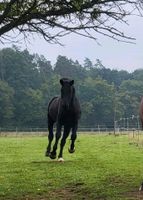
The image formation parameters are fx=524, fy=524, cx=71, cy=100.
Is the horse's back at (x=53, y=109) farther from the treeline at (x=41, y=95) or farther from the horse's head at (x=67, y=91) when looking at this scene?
the treeline at (x=41, y=95)

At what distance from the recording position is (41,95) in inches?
4316

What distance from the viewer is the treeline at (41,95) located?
10056 cm

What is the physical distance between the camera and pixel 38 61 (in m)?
141

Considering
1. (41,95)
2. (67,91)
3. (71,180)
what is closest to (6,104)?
(41,95)

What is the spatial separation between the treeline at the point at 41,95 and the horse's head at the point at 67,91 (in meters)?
82.2

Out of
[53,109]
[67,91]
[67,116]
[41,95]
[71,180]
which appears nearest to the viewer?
[71,180]

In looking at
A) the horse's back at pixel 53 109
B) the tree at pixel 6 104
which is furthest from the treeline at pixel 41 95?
the horse's back at pixel 53 109

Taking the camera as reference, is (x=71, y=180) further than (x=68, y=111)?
No

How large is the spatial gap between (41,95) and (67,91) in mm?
95273

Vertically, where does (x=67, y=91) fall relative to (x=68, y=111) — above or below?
above

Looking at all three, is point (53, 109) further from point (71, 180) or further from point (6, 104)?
point (6, 104)

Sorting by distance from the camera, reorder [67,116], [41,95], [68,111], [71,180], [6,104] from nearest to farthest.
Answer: [71,180]
[68,111]
[67,116]
[6,104]
[41,95]

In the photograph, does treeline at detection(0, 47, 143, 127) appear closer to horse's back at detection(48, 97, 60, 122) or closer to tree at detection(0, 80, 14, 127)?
tree at detection(0, 80, 14, 127)

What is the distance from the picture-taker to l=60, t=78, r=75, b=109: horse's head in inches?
570
